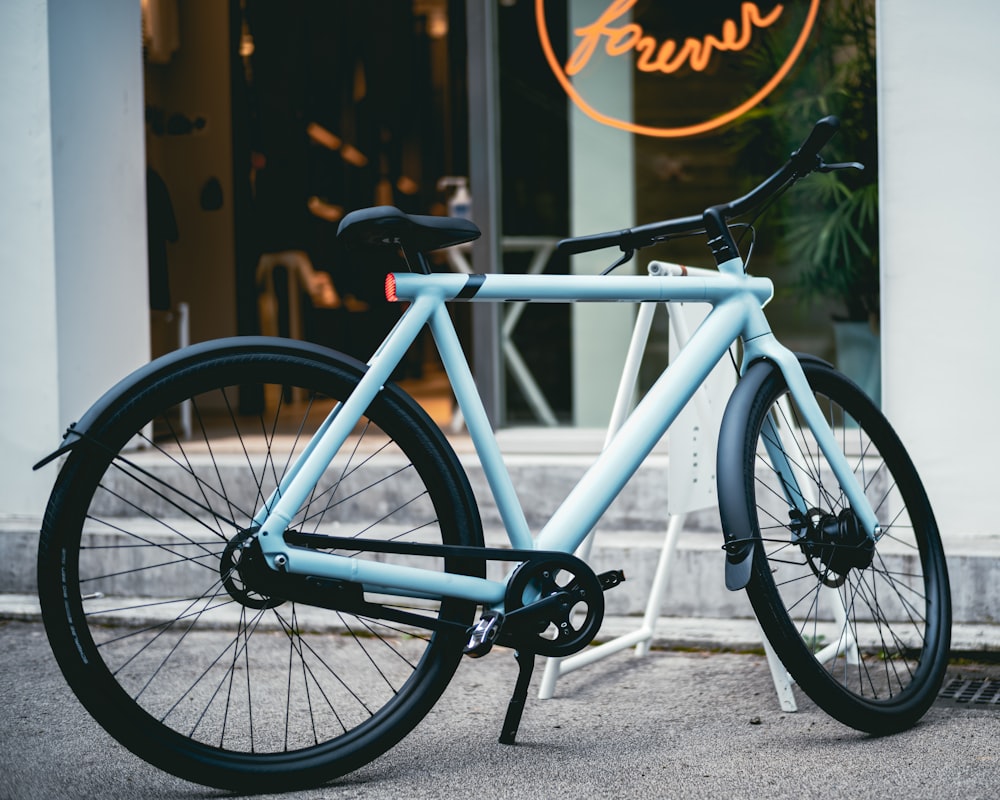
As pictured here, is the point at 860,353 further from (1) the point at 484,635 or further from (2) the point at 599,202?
(1) the point at 484,635

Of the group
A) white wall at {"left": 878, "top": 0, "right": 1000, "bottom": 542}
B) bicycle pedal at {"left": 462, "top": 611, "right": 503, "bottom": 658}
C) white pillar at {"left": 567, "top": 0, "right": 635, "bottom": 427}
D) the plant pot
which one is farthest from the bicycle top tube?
white pillar at {"left": 567, "top": 0, "right": 635, "bottom": 427}

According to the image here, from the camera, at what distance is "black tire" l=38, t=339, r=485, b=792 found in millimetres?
2236

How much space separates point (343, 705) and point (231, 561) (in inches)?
35.0

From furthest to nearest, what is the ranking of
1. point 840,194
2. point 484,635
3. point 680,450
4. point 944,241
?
point 840,194 < point 944,241 < point 680,450 < point 484,635

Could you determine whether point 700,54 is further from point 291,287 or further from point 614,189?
point 291,287

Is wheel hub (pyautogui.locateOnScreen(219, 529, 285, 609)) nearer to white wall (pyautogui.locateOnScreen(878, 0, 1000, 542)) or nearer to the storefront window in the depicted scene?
white wall (pyautogui.locateOnScreen(878, 0, 1000, 542))

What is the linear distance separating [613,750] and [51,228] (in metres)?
3.09

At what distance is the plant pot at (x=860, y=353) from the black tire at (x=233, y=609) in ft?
6.51

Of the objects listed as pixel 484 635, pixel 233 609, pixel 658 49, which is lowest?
pixel 233 609

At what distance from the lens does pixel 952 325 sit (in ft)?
12.6

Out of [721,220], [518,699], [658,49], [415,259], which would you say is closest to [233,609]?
[518,699]

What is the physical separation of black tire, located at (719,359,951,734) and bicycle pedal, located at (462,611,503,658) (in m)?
0.56

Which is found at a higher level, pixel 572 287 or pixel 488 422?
pixel 572 287

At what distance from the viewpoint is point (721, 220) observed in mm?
2678
